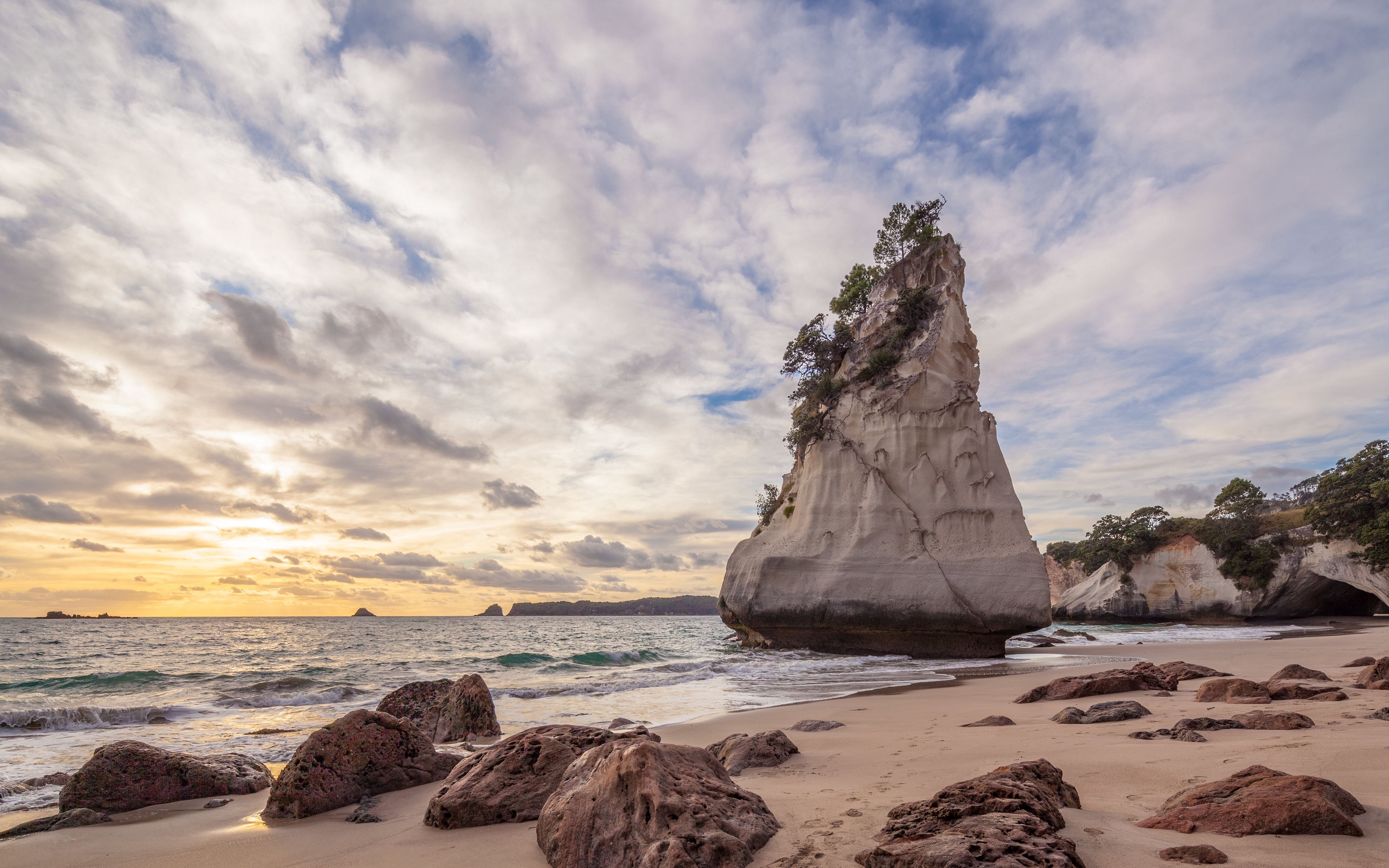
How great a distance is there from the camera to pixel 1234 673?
1166 centimetres

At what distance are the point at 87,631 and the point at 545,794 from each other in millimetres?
70726

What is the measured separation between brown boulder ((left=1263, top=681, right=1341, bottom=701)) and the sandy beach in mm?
280

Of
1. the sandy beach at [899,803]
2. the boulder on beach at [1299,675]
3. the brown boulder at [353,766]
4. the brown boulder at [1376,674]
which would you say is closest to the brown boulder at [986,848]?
the sandy beach at [899,803]

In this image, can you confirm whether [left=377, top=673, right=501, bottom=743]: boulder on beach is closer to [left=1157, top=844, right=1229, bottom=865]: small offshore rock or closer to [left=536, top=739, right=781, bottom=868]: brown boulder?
[left=536, top=739, right=781, bottom=868]: brown boulder

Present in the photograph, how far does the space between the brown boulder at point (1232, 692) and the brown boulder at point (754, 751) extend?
5.20 m

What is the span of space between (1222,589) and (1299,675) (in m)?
37.3

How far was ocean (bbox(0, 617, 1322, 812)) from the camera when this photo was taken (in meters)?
9.21

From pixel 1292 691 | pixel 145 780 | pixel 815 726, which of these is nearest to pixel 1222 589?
pixel 1292 691

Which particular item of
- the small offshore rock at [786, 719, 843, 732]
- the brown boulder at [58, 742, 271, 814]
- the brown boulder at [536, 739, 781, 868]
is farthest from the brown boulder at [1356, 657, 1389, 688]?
the brown boulder at [58, 742, 271, 814]

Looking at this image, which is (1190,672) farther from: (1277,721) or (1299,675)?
(1277,721)

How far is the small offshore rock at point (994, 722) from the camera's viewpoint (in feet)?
23.3

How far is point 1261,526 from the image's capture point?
3722cm

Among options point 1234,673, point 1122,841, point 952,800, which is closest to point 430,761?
point 952,800

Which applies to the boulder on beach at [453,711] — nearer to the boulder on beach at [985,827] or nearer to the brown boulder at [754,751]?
the brown boulder at [754,751]
